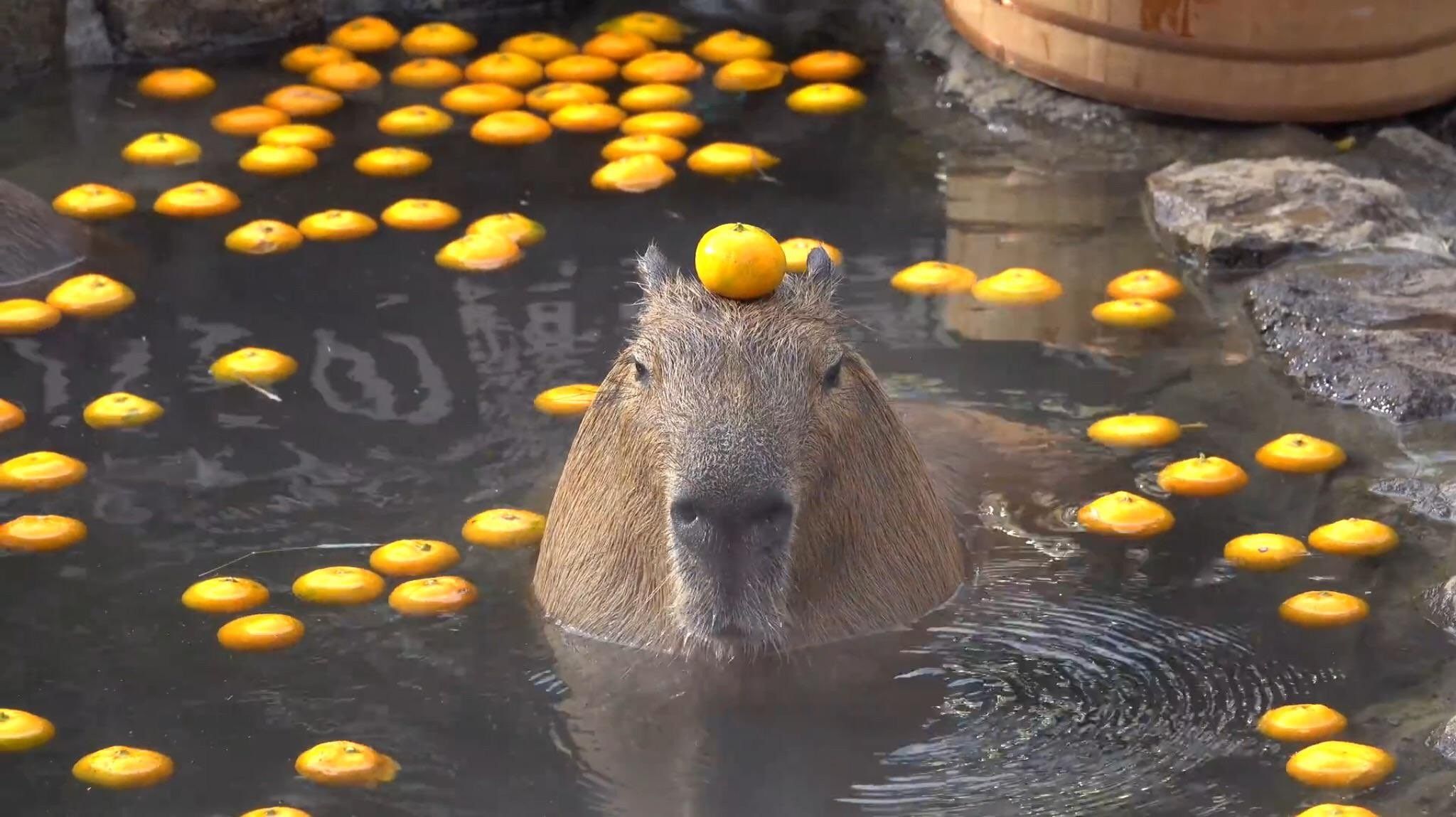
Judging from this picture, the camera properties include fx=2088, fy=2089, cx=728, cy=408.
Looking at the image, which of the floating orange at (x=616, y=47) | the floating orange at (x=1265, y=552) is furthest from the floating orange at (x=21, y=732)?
the floating orange at (x=616, y=47)

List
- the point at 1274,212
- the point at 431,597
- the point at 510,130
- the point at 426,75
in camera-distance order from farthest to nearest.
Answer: the point at 426,75
the point at 510,130
the point at 1274,212
the point at 431,597

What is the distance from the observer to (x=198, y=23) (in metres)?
8.10

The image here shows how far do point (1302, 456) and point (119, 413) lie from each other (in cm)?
308

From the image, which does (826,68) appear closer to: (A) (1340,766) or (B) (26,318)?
(B) (26,318)

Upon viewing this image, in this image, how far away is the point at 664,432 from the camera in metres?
4.20

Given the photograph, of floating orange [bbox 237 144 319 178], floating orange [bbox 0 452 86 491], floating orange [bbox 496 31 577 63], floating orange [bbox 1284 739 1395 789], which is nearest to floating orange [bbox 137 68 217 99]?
floating orange [bbox 237 144 319 178]

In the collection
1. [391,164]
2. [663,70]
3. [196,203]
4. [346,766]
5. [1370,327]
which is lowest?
[346,766]

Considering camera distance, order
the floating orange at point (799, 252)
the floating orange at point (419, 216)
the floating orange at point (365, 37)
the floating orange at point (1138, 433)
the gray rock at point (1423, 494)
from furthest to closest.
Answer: the floating orange at point (365, 37) < the floating orange at point (419, 216) < the floating orange at point (799, 252) < the floating orange at point (1138, 433) < the gray rock at point (1423, 494)

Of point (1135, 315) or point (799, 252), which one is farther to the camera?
point (799, 252)

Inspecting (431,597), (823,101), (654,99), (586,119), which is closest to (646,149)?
(586,119)

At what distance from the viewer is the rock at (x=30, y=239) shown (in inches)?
249

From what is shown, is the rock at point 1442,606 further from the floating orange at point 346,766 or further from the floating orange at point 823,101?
the floating orange at point 823,101

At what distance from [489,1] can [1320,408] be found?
4234mm

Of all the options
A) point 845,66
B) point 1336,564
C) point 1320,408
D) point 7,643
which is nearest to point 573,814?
point 7,643
